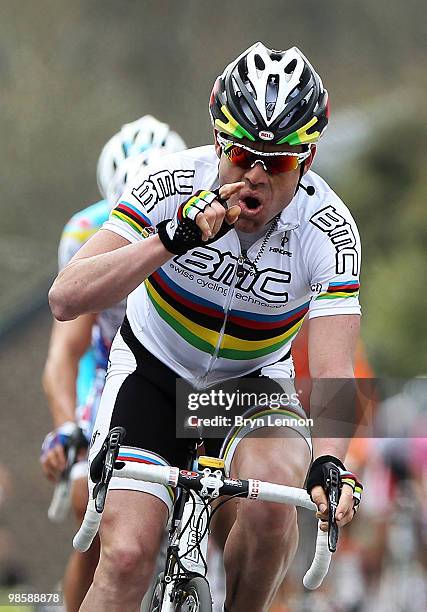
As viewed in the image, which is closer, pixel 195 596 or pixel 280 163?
pixel 195 596

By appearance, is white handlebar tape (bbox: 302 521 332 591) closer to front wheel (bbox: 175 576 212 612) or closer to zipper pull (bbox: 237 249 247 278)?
front wheel (bbox: 175 576 212 612)

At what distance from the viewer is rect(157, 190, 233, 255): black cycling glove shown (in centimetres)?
346

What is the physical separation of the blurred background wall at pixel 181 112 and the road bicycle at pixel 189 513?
7025 millimetres

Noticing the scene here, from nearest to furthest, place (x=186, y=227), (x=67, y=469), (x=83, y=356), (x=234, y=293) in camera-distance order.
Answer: (x=186, y=227) → (x=234, y=293) → (x=67, y=469) → (x=83, y=356)

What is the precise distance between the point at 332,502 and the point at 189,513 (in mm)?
571

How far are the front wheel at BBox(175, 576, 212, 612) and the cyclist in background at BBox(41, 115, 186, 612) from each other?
159 centimetres

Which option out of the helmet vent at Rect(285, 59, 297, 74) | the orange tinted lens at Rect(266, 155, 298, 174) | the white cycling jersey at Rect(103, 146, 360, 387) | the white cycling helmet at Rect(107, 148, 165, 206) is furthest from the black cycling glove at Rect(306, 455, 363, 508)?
the white cycling helmet at Rect(107, 148, 165, 206)

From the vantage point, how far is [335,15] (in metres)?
18.5

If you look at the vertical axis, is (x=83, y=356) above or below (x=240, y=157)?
above

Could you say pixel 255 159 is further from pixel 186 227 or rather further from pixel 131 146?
pixel 131 146

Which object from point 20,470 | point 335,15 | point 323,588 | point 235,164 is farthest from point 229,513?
point 335,15

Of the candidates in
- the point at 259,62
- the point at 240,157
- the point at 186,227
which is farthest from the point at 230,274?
the point at 259,62

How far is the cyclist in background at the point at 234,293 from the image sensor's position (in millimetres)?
3680

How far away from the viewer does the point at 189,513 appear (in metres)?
3.75
